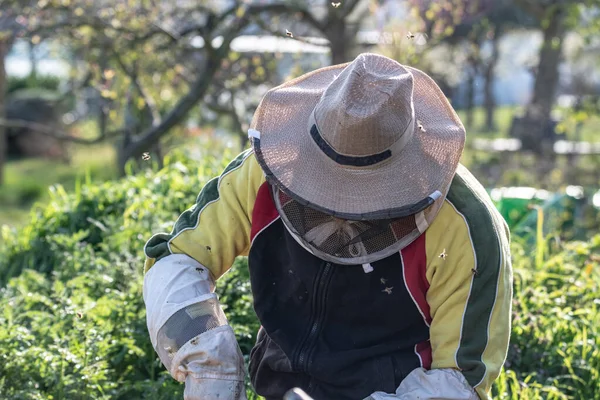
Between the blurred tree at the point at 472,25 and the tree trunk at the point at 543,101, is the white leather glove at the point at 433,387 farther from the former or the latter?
the tree trunk at the point at 543,101

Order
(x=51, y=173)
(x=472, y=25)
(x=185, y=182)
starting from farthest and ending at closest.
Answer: (x=51, y=173)
(x=472, y=25)
(x=185, y=182)

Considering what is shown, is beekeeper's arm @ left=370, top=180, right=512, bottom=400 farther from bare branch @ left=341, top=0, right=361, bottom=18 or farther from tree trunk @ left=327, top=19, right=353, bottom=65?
tree trunk @ left=327, top=19, right=353, bottom=65

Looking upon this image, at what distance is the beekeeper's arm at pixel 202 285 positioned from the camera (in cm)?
257

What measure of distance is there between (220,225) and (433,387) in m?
0.86

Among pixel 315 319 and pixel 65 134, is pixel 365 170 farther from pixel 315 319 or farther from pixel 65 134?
pixel 65 134

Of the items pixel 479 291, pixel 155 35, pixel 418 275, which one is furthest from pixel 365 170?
pixel 155 35

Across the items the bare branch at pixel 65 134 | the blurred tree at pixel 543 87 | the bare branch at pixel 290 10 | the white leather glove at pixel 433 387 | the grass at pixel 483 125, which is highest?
the white leather glove at pixel 433 387

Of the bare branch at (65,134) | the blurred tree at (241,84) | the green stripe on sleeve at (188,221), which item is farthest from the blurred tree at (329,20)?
the green stripe on sleeve at (188,221)

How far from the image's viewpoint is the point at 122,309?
3.95 m

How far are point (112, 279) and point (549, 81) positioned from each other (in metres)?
8.43

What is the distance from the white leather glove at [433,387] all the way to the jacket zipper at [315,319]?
0.92ft

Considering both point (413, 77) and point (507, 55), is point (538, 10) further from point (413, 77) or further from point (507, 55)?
point (507, 55)

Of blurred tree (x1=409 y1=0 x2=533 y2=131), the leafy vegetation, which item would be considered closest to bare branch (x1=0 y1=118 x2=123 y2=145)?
Result: the leafy vegetation

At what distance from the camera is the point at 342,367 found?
8.82 feet
